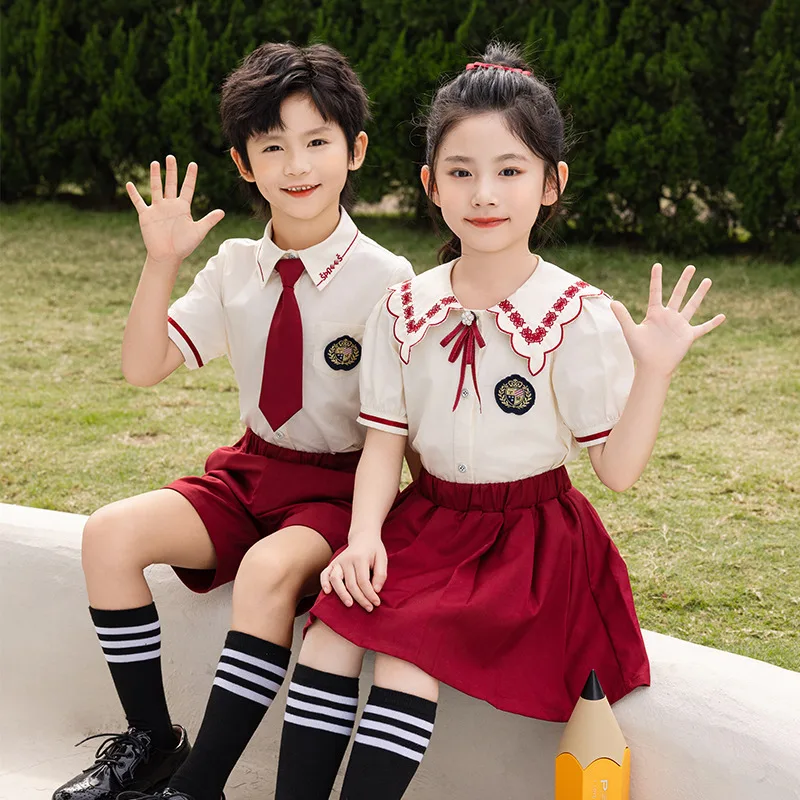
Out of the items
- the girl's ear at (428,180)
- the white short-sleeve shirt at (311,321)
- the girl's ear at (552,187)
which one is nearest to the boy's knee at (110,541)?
the white short-sleeve shirt at (311,321)

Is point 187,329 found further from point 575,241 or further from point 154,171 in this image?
point 575,241

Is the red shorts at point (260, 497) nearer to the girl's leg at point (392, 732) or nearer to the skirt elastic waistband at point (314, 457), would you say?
the skirt elastic waistband at point (314, 457)

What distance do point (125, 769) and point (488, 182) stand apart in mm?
1151

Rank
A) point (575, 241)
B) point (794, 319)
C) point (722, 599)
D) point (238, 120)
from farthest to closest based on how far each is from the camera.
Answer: point (575, 241) → point (794, 319) → point (722, 599) → point (238, 120)

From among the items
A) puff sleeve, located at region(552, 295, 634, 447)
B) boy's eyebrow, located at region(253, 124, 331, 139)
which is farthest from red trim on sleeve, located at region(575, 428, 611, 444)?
boy's eyebrow, located at region(253, 124, 331, 139)

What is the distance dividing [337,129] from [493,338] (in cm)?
52

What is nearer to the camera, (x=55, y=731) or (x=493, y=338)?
(x=493, y=338)

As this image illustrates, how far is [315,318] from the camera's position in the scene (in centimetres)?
228

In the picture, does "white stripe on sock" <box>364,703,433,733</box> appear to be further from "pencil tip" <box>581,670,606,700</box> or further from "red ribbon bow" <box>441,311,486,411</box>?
"red ribbon bow" <box>441,311,486,411</box>

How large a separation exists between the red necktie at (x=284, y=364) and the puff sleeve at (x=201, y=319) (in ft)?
0.45

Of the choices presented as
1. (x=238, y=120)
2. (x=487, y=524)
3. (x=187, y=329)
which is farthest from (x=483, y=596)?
(x=238, y=120)

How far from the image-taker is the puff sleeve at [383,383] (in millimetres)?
2102

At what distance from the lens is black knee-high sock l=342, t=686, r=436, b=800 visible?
1812 millimetres

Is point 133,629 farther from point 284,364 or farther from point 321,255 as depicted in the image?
point 321,255
